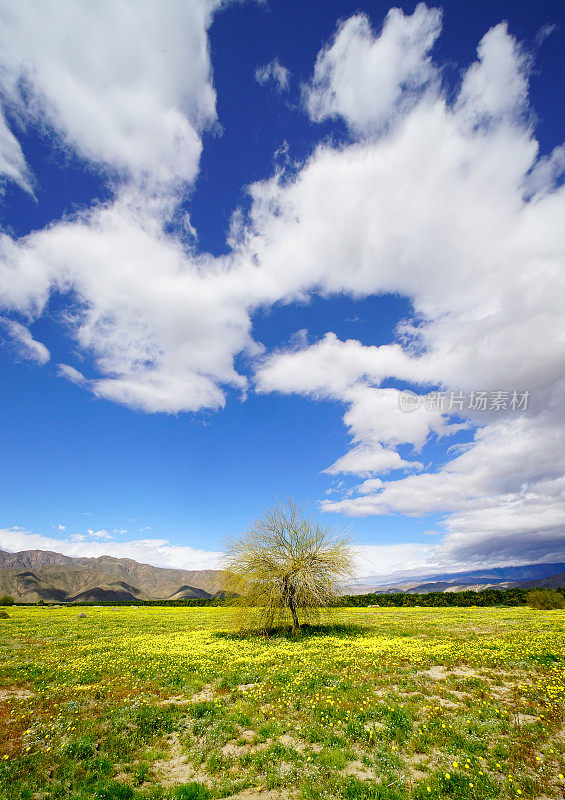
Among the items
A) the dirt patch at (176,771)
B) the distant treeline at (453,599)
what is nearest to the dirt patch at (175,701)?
the dirt patch at (176,771)

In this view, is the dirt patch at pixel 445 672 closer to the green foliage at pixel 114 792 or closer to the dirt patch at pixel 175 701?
the dirt patch at pixel 175 701

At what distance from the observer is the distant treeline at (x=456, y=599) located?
62987 mm

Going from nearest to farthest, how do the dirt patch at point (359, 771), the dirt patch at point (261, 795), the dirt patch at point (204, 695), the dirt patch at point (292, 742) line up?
1. the dirt patch at point (261, 795)
2. the dirt patch at point (359, 771)
3. the dirt patch at point (292, 742)
4. the dirt patch at point (204, 695)

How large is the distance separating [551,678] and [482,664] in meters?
3.26

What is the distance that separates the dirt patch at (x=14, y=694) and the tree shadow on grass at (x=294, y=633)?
16.0 m

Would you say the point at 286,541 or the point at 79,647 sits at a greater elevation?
the point at 286,541

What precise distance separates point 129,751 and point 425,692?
10.4 meters

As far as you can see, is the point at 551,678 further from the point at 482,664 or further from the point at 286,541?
the point at 286,541

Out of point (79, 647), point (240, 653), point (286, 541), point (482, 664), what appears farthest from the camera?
point (286, 541)

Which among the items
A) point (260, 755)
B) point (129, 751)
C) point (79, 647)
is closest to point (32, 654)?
point (79, 647)

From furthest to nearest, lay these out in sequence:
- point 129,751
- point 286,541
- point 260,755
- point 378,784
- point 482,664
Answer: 1. point 286,541
2. point 482,664
3. point 129,751
4. point 260,755
5. point 378,784

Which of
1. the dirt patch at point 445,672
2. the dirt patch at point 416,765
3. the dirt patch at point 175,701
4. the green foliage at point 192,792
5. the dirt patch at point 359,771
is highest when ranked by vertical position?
the dirt patch at point 445,672

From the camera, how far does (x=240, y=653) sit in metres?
20.8

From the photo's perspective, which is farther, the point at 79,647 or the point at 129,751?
the point at 79,647
